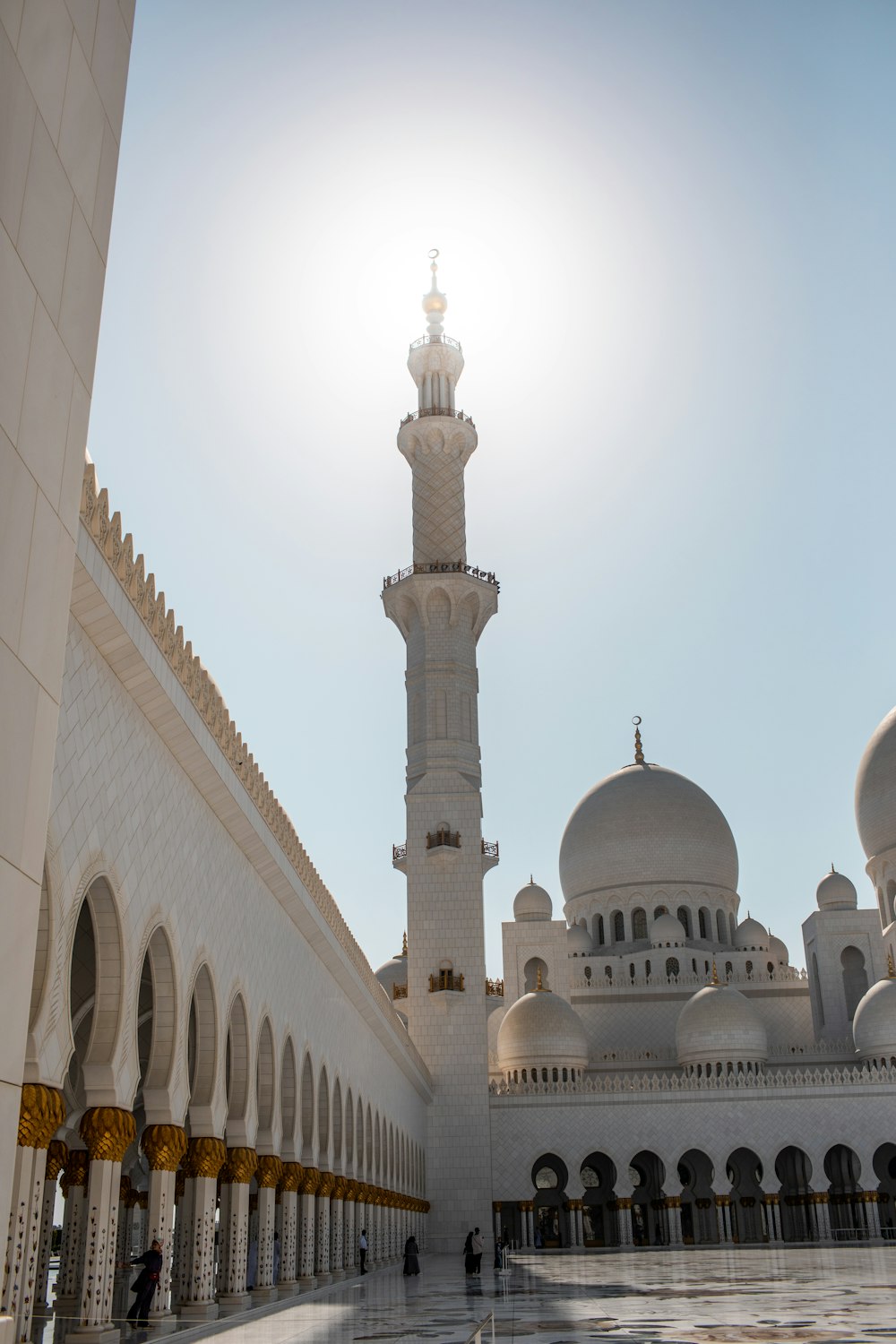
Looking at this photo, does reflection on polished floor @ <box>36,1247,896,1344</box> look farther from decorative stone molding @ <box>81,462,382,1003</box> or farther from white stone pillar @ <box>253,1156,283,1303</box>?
decorative stone molding @ <box>81,462,382,1003</box>

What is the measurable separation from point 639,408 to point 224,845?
30.1 ft

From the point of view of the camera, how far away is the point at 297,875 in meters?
12.2

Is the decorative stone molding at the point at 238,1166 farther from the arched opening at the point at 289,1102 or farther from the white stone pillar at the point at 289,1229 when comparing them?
the white stone pillar at the point at 289,1229

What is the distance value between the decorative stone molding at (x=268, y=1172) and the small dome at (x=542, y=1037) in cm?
1659

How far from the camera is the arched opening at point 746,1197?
87.5ft

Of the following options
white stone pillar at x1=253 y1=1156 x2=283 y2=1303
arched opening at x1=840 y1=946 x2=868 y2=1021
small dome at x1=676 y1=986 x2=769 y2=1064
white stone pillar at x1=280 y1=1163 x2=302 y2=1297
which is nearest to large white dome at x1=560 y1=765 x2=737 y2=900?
arched opening at x1=840 y1=946 x2=868 y2=1021

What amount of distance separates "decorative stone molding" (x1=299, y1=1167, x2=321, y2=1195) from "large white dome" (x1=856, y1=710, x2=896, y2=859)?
2193 centimetres

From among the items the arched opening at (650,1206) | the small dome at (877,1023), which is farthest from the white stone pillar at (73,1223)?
the small dome at (877,1023)

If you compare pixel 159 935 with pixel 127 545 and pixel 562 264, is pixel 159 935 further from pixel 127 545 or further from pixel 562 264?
pixel 562 264

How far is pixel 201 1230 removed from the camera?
30.1 feet

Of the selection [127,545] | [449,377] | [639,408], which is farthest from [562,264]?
[449,377]

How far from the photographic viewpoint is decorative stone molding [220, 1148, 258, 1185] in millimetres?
10383

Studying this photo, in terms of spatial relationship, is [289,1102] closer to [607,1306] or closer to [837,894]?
[607,1306]

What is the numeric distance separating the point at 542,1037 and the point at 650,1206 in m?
4.49
